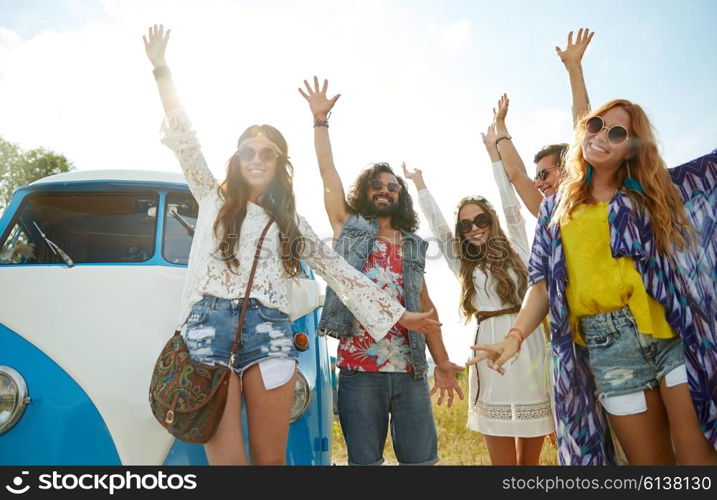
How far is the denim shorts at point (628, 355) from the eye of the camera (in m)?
1.98

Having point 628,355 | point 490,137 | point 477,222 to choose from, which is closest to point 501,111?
point 490,137

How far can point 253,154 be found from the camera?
92.9 inches

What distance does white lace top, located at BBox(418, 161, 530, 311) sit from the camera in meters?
3.28

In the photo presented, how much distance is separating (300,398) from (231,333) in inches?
29.7

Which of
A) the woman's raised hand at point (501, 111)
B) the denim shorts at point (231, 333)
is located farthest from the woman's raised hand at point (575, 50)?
the denim shorts at point (231, 333)

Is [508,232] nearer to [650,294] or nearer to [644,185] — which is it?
[644,185]

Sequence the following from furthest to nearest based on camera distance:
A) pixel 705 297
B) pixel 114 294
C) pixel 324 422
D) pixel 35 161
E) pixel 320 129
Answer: pixel 35 161 → pixel 320 129 → pixel 324 422 → pixel 114 294 → pixel 705 297

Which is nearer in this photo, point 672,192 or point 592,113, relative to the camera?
point 672,192

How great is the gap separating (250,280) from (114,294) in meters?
0.91

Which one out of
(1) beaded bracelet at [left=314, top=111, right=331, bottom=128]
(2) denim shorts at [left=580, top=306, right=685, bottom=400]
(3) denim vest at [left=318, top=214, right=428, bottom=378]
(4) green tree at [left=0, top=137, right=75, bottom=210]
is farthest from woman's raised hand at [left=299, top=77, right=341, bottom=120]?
(4) green tree at [left=0, top=137, right=75, bottom=210]

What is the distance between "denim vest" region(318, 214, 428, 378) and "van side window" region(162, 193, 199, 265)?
826mm

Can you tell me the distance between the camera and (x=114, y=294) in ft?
8.56


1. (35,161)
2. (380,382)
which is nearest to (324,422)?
(380,382)
